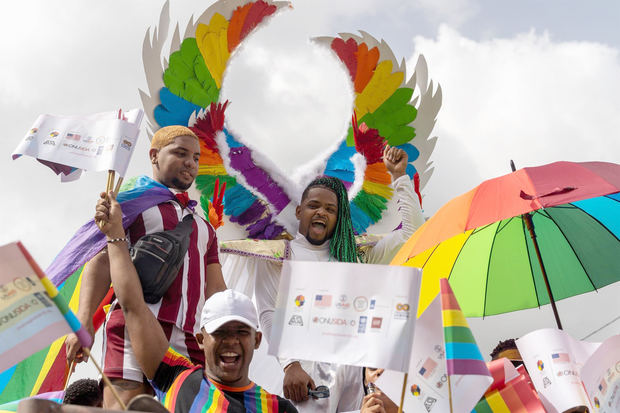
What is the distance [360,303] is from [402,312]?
165 mm

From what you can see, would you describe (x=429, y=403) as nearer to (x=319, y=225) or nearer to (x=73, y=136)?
(x=319, y=225)

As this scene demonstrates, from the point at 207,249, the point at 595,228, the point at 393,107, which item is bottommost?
the point at 207,249

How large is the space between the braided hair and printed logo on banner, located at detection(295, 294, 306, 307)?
167 cm

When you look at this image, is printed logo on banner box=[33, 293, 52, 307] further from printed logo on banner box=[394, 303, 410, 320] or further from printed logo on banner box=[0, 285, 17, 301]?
printed logo on banner box=[394, 303, 410, 320]

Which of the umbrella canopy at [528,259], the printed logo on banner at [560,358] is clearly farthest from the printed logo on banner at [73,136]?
the printed logo on banner at [560,358]

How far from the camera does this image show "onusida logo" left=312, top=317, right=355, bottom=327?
2.91m

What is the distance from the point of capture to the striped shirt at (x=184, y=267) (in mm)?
3521

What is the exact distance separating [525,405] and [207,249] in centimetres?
172

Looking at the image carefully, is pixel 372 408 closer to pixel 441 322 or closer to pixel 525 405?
pixel 441 322

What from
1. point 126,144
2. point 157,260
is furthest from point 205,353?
point 126,144

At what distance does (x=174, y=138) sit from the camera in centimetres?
400

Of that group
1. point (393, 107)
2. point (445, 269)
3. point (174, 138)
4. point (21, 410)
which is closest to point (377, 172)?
point (393, 107)

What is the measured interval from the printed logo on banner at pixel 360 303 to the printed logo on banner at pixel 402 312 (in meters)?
0.12

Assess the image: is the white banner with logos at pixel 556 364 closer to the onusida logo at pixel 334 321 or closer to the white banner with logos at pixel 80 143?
the onusida logo at pixel 334 321
